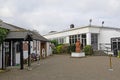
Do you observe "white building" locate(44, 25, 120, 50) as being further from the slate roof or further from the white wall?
the slate roof

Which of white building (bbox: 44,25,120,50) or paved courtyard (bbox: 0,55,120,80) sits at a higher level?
white building (bbox: 44,25,120,50)

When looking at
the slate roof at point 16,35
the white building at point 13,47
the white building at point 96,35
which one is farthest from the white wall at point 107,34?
the slate roof at point 16,35

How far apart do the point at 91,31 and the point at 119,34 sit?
5149 mm

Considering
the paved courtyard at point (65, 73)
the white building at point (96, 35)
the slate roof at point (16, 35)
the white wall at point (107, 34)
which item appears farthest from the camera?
the white building at point (96, 35)

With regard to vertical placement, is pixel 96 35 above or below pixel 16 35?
above

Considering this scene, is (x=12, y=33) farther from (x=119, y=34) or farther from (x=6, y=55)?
(x=119, y=34)

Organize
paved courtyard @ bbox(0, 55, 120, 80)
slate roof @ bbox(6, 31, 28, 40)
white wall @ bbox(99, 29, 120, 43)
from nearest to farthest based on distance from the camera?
paved courtyard @ bbox(0, 55, 120, 80)
slate roof @ bbox(6, 31, 28, 40)
white wall @ bbox(99, 29, 120, 43)

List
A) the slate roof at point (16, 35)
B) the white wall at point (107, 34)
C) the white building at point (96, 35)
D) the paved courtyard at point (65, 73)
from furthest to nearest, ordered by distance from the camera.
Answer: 1. the white building at point (96, 35)
2. the white wall at point (107, 34)
3. the slate roof at point (16, 35)
4. the paved courtyard at point (65, 73)

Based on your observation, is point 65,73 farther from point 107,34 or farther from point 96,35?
point 96,35

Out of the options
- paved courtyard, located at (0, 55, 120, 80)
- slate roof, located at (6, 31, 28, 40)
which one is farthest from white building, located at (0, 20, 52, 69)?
paved courtyard, located at (0, 55, 120, 80)

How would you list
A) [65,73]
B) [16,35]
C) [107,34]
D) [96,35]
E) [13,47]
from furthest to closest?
[96,35]
[107,34]
[13,47]
[16,35]
[65,73]

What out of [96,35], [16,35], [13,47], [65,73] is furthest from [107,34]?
[65,73]

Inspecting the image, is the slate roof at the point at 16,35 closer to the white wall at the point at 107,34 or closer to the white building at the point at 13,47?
the white building at the point at 13,47

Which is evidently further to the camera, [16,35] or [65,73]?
[16,35]
